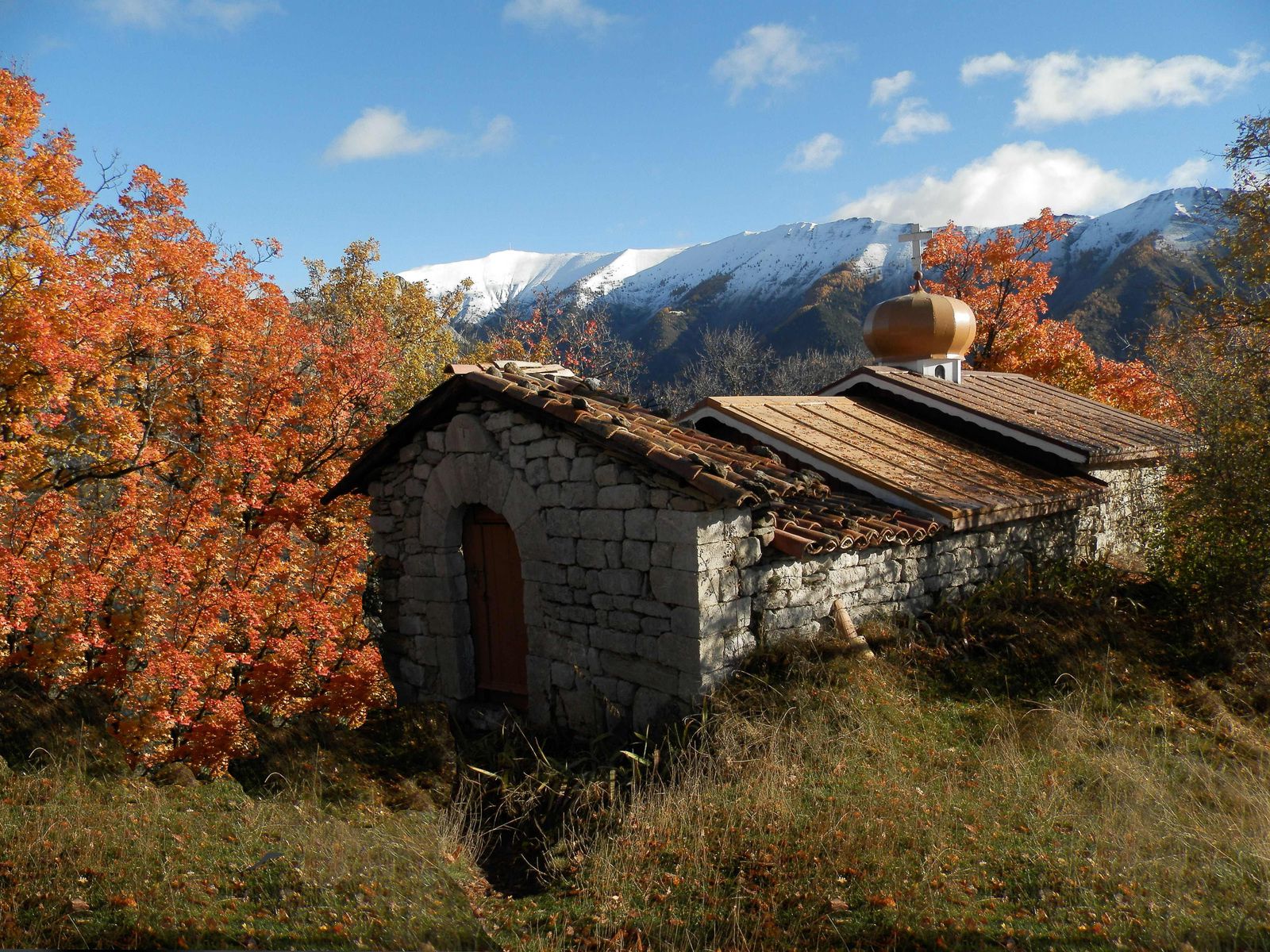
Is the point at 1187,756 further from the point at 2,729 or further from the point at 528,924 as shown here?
the point at 2,729

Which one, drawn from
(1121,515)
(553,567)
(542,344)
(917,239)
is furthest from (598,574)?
(542,344)

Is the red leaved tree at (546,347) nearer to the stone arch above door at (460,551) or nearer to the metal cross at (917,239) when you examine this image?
the metal cross at (917,239)

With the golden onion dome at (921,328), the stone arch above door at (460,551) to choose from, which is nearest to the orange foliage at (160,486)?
the stone arch above door at (460,551)

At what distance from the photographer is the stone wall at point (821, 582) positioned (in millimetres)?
6207

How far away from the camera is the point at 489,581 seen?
311 inches

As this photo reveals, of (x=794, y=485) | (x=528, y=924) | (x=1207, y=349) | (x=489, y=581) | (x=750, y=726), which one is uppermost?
(x=1207, y=349)

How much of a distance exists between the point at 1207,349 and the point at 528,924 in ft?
34.1

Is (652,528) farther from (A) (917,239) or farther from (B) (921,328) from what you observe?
(A) (917,239)

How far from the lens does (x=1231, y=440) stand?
7.76 m

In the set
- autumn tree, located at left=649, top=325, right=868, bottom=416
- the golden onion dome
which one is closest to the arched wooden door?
the golden onion dome

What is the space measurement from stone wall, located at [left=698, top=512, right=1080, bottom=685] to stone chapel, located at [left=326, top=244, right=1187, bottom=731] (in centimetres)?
2

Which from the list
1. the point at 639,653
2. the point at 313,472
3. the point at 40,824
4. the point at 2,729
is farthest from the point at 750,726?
the point at 313,472

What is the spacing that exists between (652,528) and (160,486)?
317 inches

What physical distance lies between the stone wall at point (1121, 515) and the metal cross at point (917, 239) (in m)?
5.41
